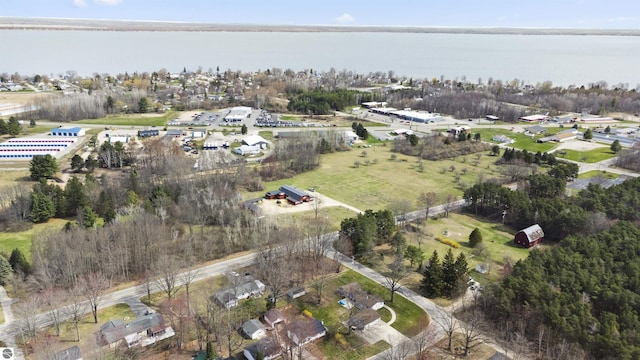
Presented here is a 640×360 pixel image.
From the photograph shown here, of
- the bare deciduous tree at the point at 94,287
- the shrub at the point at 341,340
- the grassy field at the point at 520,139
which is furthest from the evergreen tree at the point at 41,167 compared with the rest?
the grassy field at the point at 520,139

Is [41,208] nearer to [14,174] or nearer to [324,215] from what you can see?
[14,174]

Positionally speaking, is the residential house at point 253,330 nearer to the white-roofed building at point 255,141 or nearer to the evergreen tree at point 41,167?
the evergreen tree at point 41,167

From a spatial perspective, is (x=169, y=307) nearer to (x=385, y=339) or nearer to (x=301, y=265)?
(x=301, y=265)

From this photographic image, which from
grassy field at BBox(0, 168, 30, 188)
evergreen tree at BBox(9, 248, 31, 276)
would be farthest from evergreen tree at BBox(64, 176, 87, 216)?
grassy field at BBox(0, 168, 30, 188)

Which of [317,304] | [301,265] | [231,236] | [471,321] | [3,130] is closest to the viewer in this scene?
[471,321]

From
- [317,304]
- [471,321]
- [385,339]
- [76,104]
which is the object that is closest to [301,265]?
[317,304]

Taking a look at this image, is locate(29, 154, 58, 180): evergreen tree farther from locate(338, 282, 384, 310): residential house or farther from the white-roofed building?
locate(338, 282, 384, 310): residential house
